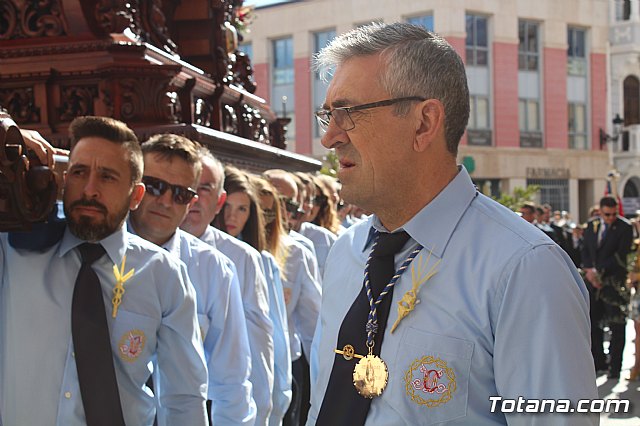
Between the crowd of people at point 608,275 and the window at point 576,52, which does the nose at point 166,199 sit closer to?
the crowd of people at point 608,275

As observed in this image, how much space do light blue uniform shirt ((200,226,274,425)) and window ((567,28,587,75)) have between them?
37980 millimetres

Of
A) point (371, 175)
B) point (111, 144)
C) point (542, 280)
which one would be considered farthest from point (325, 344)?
point (111, 144)

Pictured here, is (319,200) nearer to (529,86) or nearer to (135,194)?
(135,194)

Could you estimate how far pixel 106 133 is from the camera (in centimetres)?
328

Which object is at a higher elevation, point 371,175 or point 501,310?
point 371,175

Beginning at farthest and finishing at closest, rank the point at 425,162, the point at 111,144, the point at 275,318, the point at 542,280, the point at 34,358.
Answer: the point at 275,318, the point at 111,144, the point at 34,358, the point at 425,162, the point at 542,280

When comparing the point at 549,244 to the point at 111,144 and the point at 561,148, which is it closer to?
the point at 111,144

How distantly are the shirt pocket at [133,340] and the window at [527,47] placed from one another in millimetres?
37668

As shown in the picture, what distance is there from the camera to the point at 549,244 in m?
2.08

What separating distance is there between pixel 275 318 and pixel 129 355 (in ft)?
7.07

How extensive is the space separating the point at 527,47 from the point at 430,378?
3902cm

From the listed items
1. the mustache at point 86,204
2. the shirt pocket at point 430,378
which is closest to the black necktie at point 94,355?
the mustache at point 86,204

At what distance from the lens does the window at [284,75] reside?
4034cm

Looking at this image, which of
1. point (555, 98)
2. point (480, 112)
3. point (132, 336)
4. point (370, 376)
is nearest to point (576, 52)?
point (555, 98)
